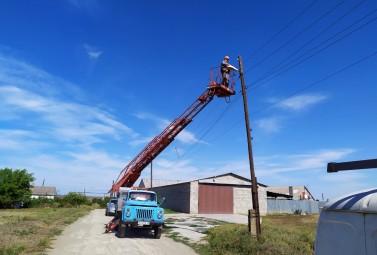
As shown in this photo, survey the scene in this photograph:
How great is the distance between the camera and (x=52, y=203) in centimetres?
5759

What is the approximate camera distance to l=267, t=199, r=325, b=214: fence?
145 feet

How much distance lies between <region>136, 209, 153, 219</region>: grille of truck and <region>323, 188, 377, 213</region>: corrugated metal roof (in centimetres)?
1184

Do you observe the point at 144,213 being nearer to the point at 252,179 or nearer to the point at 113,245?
the point at 113,245

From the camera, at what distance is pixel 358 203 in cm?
A: 366

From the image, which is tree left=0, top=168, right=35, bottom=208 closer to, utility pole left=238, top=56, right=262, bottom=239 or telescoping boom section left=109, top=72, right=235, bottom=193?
telescoping boom section left=109, top=72, right=235, bottom=193

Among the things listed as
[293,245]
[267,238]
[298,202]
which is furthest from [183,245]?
[298,202]

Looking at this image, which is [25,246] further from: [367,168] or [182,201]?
[182,201]

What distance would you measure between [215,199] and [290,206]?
1271 cm

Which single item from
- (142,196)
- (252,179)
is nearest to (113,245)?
(142,196)

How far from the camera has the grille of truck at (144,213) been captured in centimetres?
1502

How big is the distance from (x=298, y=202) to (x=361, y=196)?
46277 millimetres

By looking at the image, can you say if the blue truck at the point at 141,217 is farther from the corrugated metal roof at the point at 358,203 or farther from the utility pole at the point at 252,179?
the corrugated metal roof at the point at 358,203

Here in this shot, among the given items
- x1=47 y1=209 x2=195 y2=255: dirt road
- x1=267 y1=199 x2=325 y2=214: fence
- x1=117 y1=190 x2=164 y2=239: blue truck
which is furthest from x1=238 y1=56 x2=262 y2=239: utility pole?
x1=267 y1=199 x2=325 y2=214: fence

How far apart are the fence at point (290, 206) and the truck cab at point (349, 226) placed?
41205 mm
